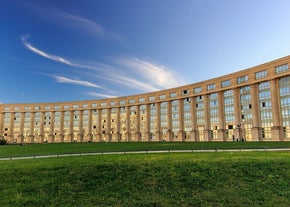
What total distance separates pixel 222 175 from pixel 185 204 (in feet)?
19.1

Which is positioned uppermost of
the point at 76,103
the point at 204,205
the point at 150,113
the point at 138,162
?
the point at 76,103

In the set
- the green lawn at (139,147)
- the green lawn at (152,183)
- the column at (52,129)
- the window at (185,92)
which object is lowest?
the green lawn at (152,183)

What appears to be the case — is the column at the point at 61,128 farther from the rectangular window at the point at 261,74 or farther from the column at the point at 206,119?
the rectangular window at the point at 261,74

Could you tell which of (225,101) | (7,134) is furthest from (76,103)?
(225,101)

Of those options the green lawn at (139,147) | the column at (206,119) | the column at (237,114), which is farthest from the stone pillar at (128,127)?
the green lawn at (139,147)

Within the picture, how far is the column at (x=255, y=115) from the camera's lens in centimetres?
7083

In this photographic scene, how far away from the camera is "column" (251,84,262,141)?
70.8 meters

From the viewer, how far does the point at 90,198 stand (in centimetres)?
1661

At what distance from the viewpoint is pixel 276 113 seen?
6619 cm

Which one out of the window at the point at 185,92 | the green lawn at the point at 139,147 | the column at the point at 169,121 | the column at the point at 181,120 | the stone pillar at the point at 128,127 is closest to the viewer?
the green lawn at the point at 139,147

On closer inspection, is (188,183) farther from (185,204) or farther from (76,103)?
(76,103)

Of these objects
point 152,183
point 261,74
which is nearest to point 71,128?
point 261,74

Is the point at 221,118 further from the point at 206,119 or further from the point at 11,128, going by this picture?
the point at 11,128

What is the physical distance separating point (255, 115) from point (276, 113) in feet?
22.1
